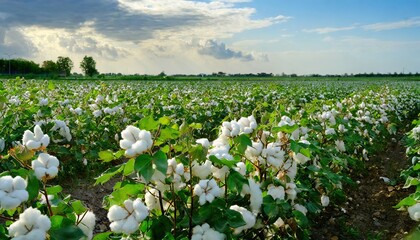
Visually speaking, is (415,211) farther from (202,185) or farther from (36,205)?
(36,205)

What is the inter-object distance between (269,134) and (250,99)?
9.29 m

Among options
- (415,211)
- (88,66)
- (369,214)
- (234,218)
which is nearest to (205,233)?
(234,218)

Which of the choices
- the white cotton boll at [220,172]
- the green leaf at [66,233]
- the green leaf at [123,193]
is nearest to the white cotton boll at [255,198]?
the white cotton boll at [220,172]

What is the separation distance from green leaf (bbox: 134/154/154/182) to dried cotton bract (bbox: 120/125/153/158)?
0.04m

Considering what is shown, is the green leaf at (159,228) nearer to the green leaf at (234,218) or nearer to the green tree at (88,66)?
the green leaf at (234,218)

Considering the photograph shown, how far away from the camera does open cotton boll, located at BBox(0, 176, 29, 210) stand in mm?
1616

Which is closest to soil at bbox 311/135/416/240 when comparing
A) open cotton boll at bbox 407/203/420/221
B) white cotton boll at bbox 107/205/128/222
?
open cotton boll at bbox 407/203/420/221

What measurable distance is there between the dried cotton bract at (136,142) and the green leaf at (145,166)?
0.04 meters

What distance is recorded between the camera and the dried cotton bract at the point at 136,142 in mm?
1859

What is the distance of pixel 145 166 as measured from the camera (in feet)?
6.00

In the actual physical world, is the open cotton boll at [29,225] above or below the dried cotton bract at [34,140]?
below

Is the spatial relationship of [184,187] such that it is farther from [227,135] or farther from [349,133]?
[349,133]

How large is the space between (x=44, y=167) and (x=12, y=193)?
27 centimetres

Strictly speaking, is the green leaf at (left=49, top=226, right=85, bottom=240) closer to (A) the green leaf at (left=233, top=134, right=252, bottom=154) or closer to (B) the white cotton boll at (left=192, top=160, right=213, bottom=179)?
(B) the white cotton boll at (left=192, top=160, right=213, bottom=179)
